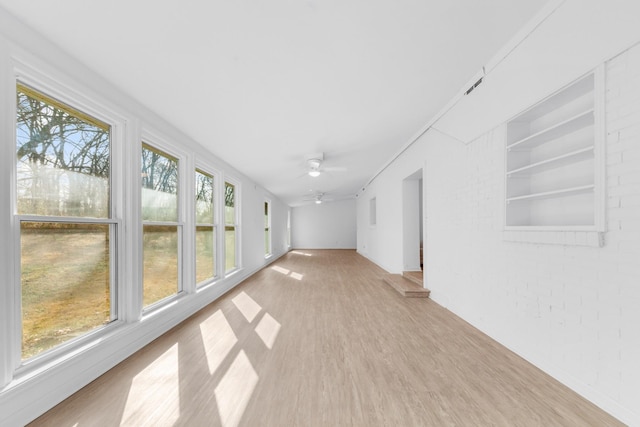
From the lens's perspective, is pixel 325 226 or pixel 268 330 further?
pixel 325 226

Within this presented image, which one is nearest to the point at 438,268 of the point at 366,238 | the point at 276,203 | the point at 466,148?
the point at 466,148

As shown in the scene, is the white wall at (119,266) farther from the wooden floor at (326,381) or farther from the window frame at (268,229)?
the window frame at (268,229)

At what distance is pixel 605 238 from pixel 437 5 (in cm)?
185

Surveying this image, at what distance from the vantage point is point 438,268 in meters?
3.73

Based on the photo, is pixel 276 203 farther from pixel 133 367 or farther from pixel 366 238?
pixel 133 367

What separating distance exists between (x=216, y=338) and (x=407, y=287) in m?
3.12

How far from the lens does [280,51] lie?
185cm

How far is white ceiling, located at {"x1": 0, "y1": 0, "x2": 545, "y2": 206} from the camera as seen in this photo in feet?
4.90

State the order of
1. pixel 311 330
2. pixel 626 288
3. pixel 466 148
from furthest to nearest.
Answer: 1. pixel 466 148
2. pixel 311 330
3. pixel 626 288

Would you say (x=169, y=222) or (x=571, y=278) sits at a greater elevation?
(x=169, y=222)

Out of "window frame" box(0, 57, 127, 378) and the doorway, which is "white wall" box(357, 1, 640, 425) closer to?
the doorway

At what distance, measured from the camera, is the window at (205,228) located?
3.88m

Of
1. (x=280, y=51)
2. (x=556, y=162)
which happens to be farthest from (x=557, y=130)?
(x=280, y=51)

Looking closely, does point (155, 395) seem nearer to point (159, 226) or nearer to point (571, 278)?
point (159, 226)
